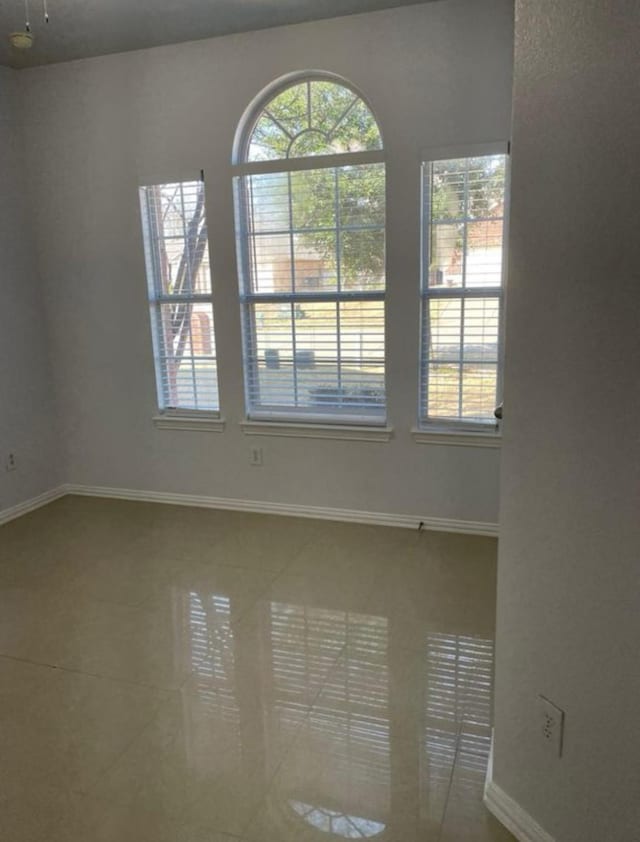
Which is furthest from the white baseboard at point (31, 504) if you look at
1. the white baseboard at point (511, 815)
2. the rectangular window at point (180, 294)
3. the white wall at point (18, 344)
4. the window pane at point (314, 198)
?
the white baseboard at point (511, 815)

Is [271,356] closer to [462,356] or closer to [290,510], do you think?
[290,510]

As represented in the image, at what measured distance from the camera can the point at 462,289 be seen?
3.40 meters

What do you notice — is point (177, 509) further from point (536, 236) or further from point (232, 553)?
point (536, 236)

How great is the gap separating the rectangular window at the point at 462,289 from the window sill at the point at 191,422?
53.9 inches

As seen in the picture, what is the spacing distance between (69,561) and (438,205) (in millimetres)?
2874

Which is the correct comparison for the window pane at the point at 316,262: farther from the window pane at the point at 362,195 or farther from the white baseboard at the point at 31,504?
the white baseboard at the point at 31,504

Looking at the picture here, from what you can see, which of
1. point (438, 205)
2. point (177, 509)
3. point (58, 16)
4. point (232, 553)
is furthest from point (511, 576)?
point (58, 16)

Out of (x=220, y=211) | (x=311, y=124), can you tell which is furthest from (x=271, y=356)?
(x=311, y=124)

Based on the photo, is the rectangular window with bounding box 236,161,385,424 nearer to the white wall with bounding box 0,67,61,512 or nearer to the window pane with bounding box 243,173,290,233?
the window pane with bounding box 243,173,290,233

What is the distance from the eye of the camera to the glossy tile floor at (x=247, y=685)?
5.86 ft

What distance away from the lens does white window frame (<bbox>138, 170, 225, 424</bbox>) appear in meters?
3.91

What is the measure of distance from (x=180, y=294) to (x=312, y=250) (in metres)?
0.95

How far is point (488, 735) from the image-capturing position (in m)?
2.08

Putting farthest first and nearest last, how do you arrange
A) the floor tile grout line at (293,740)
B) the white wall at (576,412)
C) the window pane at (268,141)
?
the window pane at (268,141) < the floor tile grout line at (293,740) < the white wall at (576,412)
